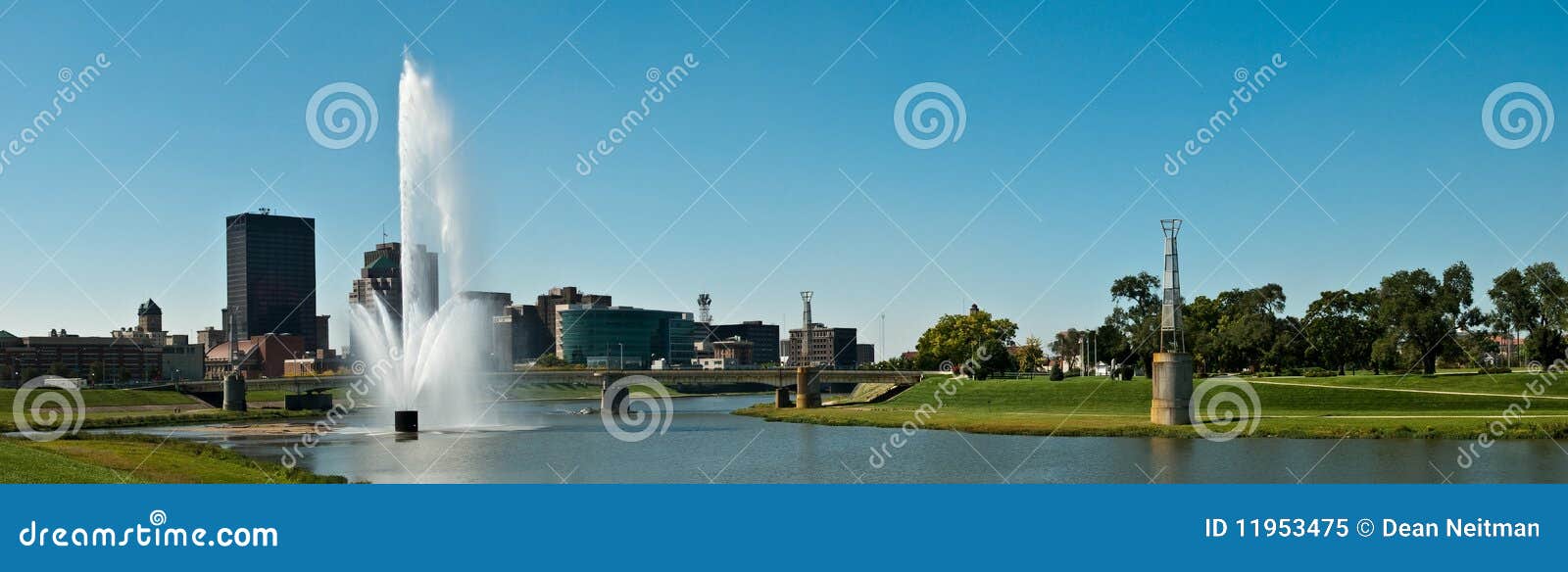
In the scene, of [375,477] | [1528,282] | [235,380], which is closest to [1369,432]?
[1528,282]

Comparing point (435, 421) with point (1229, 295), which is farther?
point (1229, 295)

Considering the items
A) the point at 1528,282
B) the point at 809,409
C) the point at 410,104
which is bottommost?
the point at 809,409

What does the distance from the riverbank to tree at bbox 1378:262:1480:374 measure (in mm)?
6361

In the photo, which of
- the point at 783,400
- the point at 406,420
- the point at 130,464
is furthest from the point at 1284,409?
the point at 130,464

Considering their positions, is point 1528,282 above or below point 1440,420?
above

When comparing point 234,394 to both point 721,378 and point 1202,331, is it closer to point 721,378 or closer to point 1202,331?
point 721,378

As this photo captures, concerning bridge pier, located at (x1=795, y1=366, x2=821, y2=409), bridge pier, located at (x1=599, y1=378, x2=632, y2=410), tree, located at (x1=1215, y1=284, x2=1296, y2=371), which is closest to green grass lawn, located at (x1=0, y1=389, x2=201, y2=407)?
bridge pier, located at (x1=599, y1=378, x2=632, y2=410)

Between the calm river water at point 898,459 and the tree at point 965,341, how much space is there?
6498cm

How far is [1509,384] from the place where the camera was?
80.4 m

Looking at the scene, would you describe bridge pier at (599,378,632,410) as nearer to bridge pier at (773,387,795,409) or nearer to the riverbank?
bridge pier at (773,387,795,409)

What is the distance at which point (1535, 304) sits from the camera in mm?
92875

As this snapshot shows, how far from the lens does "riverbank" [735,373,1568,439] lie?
65062 mm

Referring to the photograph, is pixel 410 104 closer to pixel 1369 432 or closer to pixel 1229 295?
pixel 1369 432

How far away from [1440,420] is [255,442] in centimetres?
6610
